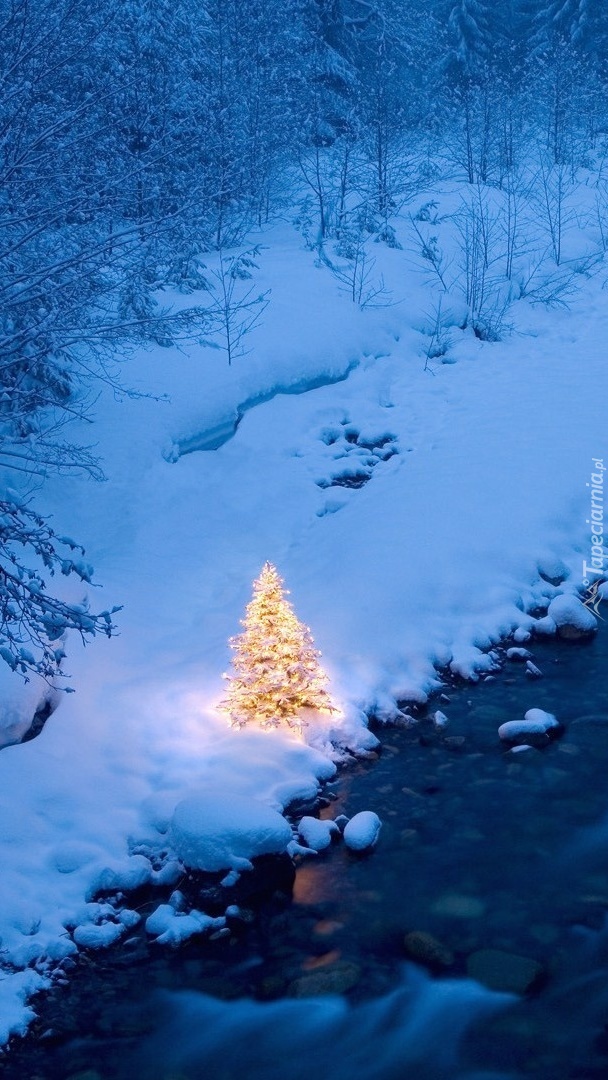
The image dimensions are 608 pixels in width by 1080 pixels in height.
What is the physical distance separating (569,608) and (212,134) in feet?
47.5

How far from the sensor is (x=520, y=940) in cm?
563

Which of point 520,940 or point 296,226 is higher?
point 296,226

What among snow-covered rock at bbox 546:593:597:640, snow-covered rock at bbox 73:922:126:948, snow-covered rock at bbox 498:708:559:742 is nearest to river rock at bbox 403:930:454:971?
snow-covered rock at bbox 73:922:126:948

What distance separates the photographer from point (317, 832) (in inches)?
268

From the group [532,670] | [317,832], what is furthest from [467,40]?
[317,832]

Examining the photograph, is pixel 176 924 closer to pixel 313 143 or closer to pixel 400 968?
pixel 400 968

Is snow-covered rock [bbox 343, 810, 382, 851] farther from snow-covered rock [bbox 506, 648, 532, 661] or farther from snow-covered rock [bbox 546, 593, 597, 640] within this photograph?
snow-covered rock [bbox 546, 593, 597, 640]

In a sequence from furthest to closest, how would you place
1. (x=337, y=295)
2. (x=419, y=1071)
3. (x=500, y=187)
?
(x=500, y=187)
(x=337, y=295)
(x=419, y=1071)

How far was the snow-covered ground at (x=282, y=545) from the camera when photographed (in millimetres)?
6973

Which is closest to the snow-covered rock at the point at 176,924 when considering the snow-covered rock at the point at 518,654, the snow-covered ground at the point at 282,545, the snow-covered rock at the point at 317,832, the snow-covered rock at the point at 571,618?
the snow-covered ground at the point at 282,545

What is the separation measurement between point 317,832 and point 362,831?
0.38 meters

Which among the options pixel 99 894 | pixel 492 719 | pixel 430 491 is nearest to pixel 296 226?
pixel 430 491

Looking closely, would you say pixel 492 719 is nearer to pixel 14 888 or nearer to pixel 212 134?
pixel 14 888

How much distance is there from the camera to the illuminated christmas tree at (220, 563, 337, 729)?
7.95 m
